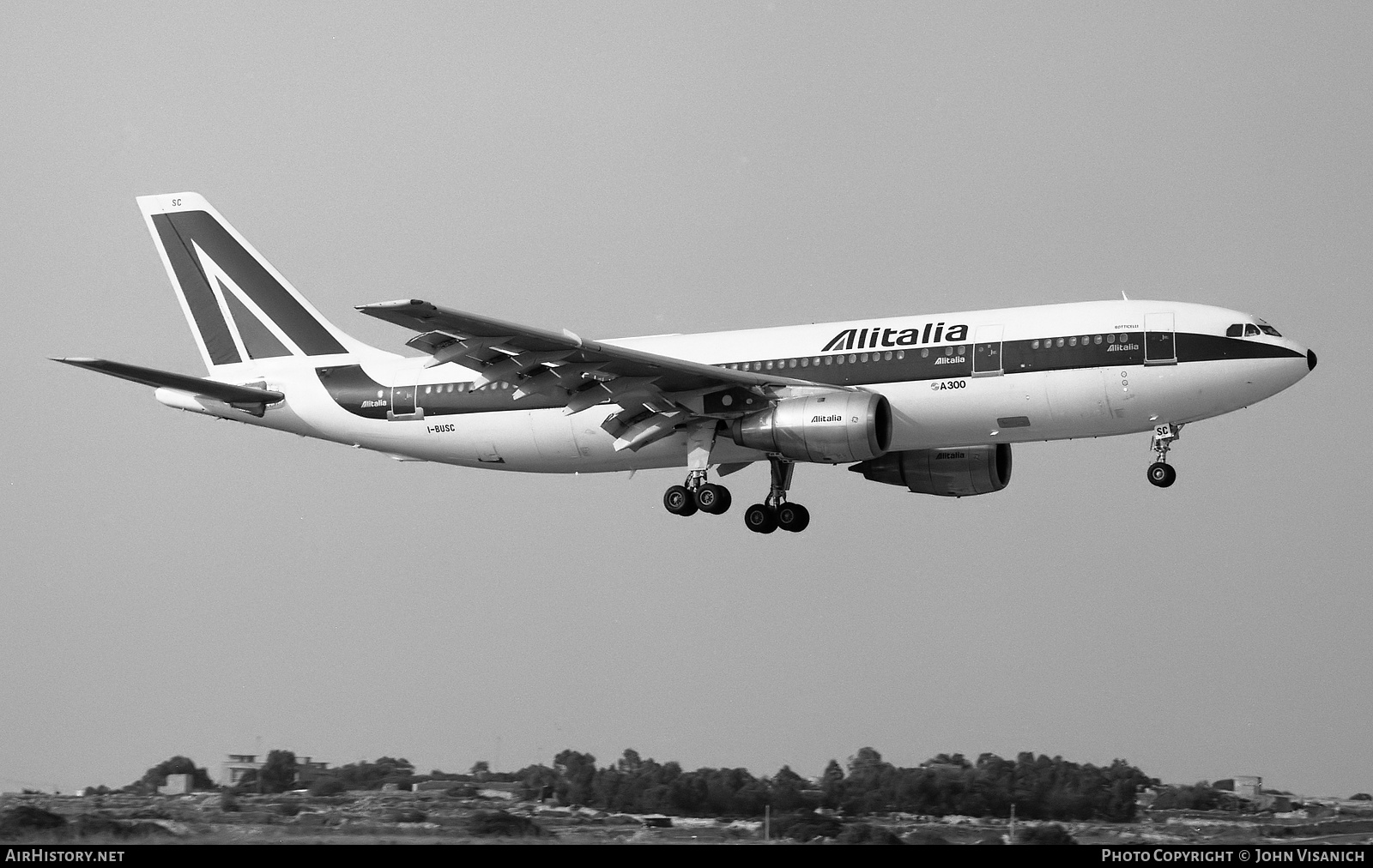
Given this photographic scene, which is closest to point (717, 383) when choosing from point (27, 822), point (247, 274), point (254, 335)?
point (254, 335)

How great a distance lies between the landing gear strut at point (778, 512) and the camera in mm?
47781

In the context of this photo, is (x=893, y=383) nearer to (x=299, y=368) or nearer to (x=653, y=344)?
(x=653, y=344)

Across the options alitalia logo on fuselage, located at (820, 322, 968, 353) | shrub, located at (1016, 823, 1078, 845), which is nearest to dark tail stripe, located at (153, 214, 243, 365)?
alitalia logo on fuselage, located at (820, 322, 968, 353)

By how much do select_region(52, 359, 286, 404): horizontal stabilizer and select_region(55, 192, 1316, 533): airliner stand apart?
7 cm

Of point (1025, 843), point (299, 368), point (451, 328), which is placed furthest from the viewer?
point (299, 368)

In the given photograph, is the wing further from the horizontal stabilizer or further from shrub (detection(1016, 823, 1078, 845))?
shrub (detection(1016, 823, 1078, 845))

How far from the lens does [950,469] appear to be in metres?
49.3

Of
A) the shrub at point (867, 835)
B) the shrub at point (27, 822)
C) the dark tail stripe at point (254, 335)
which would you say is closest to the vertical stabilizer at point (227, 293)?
the dark tail stripe at point (254, 335)

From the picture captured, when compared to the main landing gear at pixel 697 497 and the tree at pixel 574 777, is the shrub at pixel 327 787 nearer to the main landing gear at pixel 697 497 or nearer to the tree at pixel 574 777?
A: the tree at pixel 574 777

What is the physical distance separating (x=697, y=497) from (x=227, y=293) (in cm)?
1650

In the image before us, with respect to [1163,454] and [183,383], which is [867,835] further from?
[183,383]

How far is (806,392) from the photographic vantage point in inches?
1745
